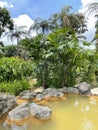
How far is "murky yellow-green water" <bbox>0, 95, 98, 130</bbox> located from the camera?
231 inches

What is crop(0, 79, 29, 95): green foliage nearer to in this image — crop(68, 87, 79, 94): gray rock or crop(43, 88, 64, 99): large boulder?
crop(43, 88, 64, 99): large boulder

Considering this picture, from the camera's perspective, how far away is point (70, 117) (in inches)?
267

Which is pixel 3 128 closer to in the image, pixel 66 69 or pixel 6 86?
pixel 6 86

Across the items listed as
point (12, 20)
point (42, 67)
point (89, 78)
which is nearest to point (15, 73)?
point (42, 67)

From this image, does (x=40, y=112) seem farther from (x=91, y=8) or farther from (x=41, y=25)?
(x=41, y=25)

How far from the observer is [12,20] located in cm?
2939

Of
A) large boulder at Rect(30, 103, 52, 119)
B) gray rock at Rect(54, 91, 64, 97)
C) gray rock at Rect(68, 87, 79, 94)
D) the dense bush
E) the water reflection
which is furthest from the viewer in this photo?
the dense bush

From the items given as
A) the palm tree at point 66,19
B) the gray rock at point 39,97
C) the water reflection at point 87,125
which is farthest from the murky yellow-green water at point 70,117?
the palm tree at point 66,19

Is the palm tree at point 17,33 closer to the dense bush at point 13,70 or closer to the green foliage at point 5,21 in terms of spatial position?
the green foliage at point 5,21

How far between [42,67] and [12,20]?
64.7 ft

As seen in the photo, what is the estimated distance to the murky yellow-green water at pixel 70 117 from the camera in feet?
19.3

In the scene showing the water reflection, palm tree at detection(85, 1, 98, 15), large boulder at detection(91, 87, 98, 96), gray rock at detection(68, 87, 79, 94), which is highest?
palm tree at detection(85, 1, 98, 15)

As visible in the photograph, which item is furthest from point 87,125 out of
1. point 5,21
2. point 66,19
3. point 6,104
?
point 5,21

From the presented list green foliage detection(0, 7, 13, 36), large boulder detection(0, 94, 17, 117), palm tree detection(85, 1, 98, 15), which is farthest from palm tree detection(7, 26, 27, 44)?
large boulder detection(0, 94, 17, 117)
